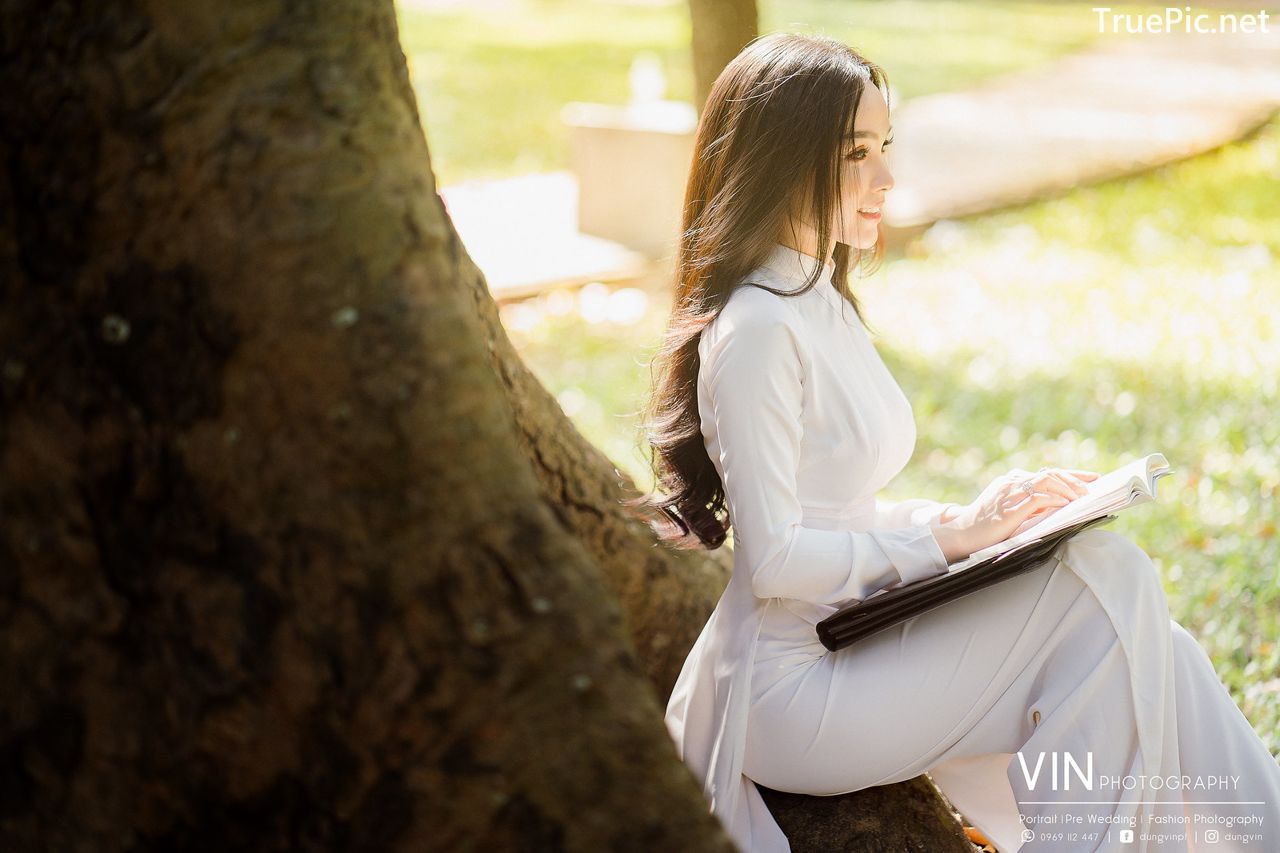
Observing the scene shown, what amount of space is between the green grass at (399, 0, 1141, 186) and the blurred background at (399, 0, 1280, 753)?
0.06 m

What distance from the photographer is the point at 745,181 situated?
2.57 metres

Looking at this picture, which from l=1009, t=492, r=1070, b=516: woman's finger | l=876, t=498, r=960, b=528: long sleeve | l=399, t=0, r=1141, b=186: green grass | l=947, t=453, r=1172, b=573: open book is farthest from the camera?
l=399, t=0, r=1141, b=186: green grass

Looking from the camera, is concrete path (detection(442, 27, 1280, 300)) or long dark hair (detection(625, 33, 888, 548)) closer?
long dark hair (detection(625, 33, 888, 548))

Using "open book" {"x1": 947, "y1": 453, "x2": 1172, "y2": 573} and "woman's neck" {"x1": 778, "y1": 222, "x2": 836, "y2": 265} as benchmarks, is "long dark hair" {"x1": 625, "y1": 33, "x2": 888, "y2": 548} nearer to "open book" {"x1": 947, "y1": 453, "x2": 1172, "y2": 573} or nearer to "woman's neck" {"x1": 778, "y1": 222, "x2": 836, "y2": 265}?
"woman's neck" {"x1": 778, "y1": 222, "x2": 836, "y2": 265}

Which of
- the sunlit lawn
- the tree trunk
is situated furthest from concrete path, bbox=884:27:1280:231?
the tree trunk

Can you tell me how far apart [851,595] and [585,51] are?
Answer: 1556 centimetres

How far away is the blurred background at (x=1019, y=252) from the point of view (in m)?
5.36

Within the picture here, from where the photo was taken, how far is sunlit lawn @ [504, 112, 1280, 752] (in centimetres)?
468

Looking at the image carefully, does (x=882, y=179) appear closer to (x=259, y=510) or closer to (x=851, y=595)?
(x=851, y=595)

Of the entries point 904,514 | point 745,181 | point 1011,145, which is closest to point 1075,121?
point 1011,145

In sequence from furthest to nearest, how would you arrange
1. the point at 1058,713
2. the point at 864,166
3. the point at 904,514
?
the point at 904,514 < the point at 864,166 < the point at 1058,713

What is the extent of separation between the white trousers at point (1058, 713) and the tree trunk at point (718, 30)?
3.61 metres

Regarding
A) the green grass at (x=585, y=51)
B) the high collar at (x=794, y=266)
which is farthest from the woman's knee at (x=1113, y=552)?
the green grass at (x=585, y=51)

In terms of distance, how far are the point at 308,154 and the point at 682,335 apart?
98 centimetres
